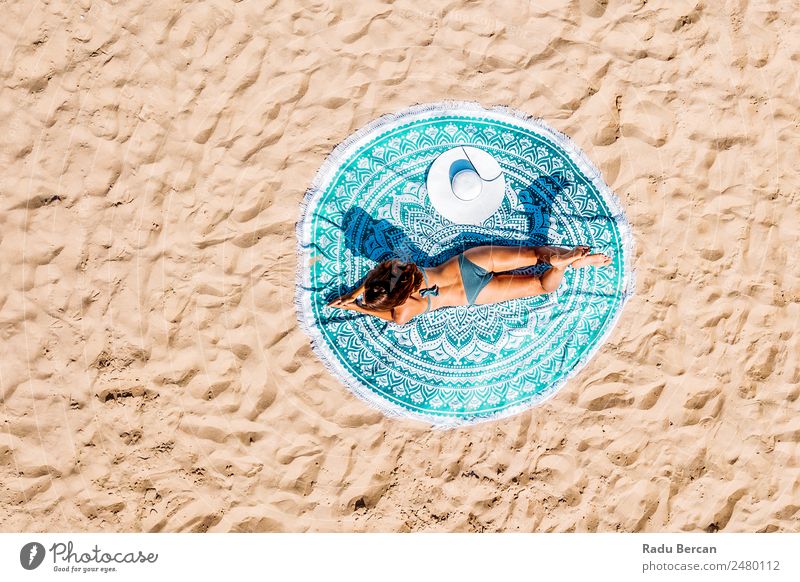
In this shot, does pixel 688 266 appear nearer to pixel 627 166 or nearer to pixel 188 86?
pixel 627 166

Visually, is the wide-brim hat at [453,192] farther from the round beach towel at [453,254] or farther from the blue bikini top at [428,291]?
the blue bikini top at [428,291]

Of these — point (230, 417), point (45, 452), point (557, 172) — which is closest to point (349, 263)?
point (230, 417)

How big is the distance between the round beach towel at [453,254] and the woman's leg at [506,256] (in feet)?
0.66

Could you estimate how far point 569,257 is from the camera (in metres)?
3.47

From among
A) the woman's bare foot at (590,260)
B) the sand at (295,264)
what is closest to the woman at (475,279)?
the woman's bare foot at (590,260)

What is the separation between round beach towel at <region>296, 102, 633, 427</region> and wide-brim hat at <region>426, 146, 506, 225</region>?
0.18 feet

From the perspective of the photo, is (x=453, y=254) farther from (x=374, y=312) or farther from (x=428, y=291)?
(x=374, y=312)

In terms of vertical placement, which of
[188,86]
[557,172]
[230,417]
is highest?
[188,86]

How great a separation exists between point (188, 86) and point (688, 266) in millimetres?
3510

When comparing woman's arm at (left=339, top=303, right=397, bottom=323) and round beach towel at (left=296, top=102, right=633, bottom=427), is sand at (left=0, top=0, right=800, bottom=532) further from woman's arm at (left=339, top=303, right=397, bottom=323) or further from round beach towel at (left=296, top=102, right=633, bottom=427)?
woman's arm at (left=339, top=303, right=397, bottom=323)

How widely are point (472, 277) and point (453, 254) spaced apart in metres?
0.30

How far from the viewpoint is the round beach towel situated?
3777 mm

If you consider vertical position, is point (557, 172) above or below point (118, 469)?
above

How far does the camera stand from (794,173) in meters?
3.94
